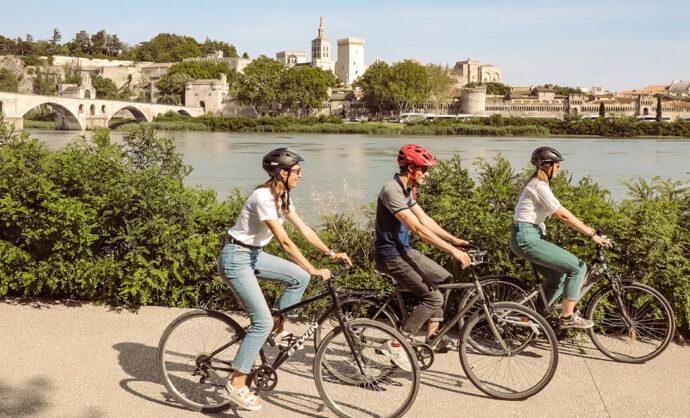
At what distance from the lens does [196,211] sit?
5.29m

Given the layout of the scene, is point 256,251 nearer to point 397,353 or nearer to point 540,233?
point 397,353

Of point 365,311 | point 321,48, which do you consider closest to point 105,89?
point 321,48

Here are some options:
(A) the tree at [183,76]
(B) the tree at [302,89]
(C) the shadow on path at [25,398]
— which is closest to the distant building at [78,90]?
(A) the tree at [183,76]

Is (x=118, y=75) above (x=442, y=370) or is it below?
above

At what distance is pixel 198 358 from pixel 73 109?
2709 inches

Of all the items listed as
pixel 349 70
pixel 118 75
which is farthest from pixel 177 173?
pixel 349 70

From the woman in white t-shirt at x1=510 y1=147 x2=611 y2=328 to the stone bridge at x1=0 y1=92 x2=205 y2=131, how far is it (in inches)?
2168

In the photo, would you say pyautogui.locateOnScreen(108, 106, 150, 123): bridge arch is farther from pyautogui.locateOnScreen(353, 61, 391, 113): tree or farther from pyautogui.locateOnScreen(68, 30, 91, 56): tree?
pyautogui.locateOnScreen(68, 30, 91, 56): tree

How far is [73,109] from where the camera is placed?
66.2 metres

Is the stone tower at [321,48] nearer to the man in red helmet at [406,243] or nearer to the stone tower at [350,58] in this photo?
the stone tower at [350,58]

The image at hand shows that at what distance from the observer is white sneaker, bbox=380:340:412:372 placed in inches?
127

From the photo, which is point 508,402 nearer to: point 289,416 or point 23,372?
point 289,416

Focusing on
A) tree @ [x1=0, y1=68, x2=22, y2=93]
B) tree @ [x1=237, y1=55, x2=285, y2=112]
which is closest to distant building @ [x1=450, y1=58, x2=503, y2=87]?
tree @ [x1=237, y1=55, x2=285, y2=112]

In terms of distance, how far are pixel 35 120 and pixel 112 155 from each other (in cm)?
7827
